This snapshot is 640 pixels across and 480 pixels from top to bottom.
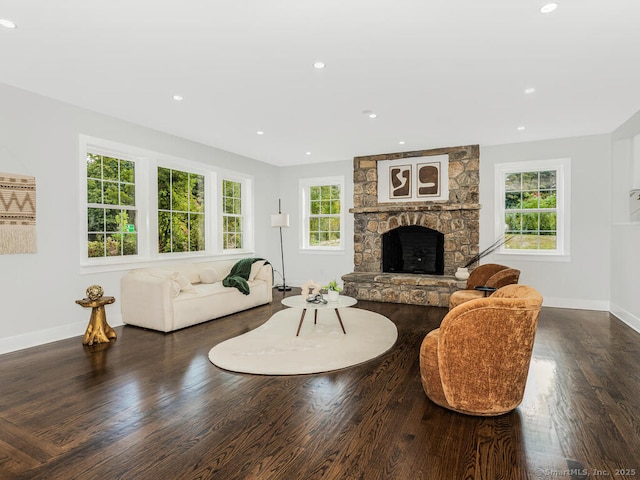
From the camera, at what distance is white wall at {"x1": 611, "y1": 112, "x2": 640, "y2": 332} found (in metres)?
4.63

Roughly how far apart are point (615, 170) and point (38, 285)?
25.0 feet

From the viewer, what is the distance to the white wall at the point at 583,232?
5.57 meters

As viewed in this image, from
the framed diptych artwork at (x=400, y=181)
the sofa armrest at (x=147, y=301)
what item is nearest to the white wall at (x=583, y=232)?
the framed diptych artwork at (x=400, y=181)

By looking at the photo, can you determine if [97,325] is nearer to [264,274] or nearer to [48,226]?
[48,226]

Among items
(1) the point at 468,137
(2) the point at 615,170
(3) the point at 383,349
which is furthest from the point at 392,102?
(2) the point at 615,170

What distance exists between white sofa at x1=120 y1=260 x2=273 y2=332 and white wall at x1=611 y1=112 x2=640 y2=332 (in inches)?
206

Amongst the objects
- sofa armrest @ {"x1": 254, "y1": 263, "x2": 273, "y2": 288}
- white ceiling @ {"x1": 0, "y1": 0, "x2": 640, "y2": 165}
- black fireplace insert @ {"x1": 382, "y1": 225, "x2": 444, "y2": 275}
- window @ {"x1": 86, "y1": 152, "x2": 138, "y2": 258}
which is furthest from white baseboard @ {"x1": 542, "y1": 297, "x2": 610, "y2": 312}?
window @ {"x1": 86, "y1": 152, "x2": 138, "y2": 258}

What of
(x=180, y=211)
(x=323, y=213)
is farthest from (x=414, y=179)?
(x=180, y=211)

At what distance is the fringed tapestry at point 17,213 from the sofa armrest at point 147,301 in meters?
1.11

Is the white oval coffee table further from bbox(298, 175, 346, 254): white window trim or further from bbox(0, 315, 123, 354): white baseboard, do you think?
bbox(298, 175, 346, 254): white window trim

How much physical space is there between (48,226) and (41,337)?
3.95ft

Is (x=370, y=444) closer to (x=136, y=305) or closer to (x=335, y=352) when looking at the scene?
(x=335, y=352)

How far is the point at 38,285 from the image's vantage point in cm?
397

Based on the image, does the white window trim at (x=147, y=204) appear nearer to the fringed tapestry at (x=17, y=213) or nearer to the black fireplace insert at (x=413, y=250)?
the fringed tapestry at (x=17, y=213)
